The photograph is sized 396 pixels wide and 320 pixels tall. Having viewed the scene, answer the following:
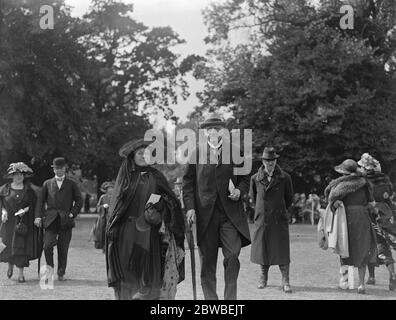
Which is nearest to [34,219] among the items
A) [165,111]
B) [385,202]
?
[385,202]

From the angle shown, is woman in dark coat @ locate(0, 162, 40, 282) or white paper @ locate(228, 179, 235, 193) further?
woman in dark coat @ locate(0, 162, 40, 282)

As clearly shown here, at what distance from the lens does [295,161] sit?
1468 inches

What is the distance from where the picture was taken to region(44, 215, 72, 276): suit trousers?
1164 cm

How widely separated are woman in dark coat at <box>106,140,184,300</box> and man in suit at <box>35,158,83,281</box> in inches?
159

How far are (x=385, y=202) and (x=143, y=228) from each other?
5020 mm

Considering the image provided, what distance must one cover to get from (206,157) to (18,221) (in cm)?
502

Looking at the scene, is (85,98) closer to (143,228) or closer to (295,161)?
(295,161)

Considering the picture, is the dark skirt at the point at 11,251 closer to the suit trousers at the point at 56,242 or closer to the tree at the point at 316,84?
the suit trousers at the point at 56,242

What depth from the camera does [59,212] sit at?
11.9 meters

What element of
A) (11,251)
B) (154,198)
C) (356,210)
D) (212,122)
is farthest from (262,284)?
(11,251)

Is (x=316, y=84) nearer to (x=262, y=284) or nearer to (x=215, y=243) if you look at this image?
(x=262, y=284)

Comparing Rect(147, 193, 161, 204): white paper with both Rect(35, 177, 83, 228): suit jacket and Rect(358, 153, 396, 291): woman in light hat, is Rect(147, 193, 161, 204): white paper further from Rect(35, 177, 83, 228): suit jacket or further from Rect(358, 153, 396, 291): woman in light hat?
Rect(358, 153, 396, 291): woman in light hat

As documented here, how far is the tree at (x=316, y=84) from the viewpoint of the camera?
3619cm

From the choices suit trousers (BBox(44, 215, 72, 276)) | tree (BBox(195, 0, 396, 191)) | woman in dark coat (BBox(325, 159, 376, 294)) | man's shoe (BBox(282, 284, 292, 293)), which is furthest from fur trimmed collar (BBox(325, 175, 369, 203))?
tree (BBox(195, 0, 396, 191))
